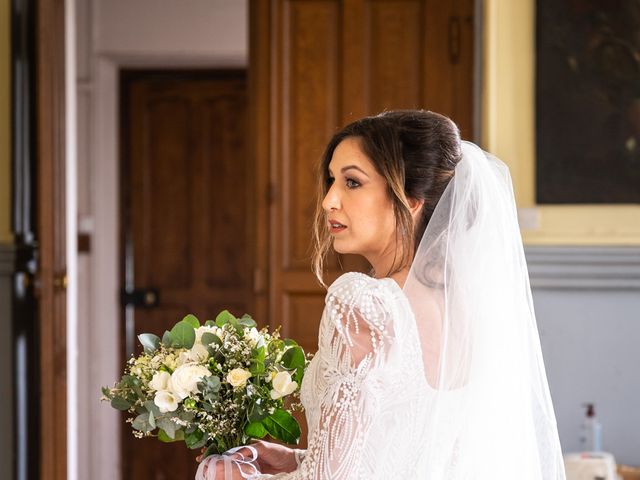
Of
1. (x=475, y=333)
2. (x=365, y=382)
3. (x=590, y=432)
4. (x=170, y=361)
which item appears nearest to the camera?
(x=365, y=382)

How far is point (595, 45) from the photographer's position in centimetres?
407

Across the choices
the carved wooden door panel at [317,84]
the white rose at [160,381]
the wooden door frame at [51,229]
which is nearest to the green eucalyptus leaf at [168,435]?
the white rose at [160,381]

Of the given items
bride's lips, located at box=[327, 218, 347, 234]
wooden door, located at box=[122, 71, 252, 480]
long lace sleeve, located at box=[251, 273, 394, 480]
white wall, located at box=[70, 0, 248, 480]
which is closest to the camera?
long lace sleeve, located at box=[251, 273, 394, 480]

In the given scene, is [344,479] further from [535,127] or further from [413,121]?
[535,127]

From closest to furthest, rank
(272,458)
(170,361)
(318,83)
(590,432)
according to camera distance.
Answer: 1. (170,361)
2. (272,458)
3. (590,432)
4. (318,83)

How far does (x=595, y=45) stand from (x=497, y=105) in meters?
0.49

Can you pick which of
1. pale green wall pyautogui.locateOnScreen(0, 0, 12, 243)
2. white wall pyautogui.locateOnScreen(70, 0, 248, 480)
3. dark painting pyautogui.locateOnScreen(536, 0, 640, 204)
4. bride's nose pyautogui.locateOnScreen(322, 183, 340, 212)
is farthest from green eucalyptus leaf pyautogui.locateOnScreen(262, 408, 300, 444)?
white wall pyautogui.locateOnScreen(70, 0, 248, 480)

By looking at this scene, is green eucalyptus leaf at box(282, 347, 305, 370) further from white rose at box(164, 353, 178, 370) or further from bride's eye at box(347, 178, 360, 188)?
bride's eye at box(347, 178, 360, 188)

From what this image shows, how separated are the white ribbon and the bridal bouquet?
4 cm

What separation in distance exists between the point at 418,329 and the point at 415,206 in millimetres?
287

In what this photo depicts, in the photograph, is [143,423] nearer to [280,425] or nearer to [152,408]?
[152,408]

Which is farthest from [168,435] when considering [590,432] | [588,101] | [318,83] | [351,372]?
[318,83]

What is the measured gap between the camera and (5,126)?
4.17 m

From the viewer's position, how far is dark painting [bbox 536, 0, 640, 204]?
4.06 m
